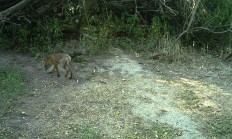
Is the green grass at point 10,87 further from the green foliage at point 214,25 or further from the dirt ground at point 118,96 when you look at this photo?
the green foliage at point 214,25

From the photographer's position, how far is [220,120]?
653 cm

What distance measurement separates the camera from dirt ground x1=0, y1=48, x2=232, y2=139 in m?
6.27

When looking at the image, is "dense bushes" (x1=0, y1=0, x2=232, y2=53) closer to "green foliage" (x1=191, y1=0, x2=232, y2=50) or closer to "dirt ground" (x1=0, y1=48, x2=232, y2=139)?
"green foliage" (x1=191, y1=0, x2=232, y2=50)

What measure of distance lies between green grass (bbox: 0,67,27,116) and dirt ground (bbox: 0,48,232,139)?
0.55ft

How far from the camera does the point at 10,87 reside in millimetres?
7523

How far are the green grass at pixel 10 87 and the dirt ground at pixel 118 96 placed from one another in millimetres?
169

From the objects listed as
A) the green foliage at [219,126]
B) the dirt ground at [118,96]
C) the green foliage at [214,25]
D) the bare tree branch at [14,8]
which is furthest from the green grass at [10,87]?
the green foliage at [214,25]

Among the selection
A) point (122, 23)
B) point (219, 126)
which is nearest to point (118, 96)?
point (219, 126)

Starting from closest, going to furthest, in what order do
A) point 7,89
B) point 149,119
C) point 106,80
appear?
1. point 149,119
2. point 7,89
3. point 106,80

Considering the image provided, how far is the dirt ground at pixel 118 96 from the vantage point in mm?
6273

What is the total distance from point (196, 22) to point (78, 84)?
158 inches

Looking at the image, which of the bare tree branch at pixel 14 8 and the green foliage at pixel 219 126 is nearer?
the green foliage at pixel 219 126

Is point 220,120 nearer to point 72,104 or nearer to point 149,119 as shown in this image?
point 149,119

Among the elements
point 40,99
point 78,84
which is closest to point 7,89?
point 40,99
